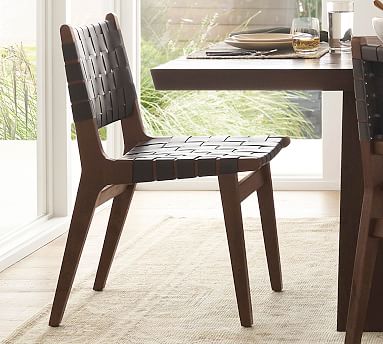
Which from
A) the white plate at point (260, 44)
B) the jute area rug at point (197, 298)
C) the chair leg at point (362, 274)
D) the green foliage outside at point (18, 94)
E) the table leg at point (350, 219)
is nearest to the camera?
the chair leg at point (362, 274)

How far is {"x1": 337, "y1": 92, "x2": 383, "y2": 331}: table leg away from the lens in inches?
112

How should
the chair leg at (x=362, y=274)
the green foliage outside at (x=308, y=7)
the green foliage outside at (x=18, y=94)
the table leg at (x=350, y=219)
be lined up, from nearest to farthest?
1. the chair leg at (x=362, y=274)
2. the table leg at (x=350, y=219)
3. the green foliage outside at (x=18, y=94)
4. the green foliage outside at (x=308, y=7)

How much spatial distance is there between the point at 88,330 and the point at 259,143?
0.78 metres

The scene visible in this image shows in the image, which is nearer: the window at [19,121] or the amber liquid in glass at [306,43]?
the amber liquid in glass at [306,43]

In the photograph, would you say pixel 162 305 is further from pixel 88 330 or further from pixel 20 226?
pixel 20 226

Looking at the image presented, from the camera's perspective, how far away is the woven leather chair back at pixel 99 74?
2.93m

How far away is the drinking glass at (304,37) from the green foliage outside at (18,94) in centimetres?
121

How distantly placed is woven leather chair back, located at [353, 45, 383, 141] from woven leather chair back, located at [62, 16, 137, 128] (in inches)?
32.6

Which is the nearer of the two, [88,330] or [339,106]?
Result: [88,330]

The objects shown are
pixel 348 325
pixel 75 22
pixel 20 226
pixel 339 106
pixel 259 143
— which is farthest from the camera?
pixel 339 106

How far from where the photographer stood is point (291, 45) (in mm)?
3352

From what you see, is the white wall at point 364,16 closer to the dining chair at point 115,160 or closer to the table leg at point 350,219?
the dining chair at point 115,160

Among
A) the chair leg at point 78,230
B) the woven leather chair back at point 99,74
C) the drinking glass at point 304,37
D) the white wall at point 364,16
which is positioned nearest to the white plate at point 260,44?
the drinking glass at point 304,37

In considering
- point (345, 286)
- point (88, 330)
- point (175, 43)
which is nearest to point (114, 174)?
point (88, 330)
